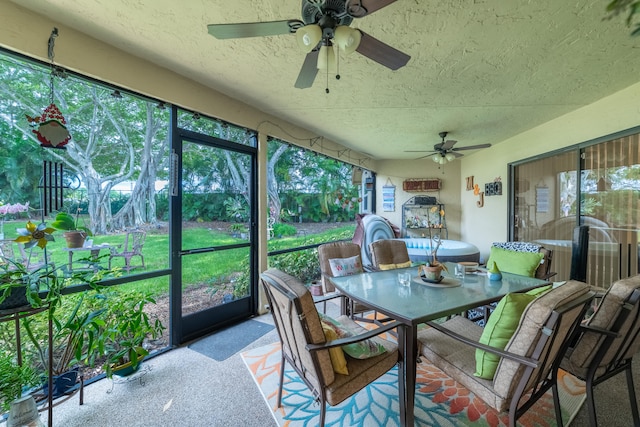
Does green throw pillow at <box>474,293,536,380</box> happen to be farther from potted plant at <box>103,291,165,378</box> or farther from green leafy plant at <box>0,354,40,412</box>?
green leafy plant at <box>0,354,40,412</box>

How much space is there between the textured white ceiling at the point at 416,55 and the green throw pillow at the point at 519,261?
1.76 metres

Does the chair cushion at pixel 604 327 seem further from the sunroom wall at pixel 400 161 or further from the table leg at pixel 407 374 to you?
the sunroom wall at pixel 400 161

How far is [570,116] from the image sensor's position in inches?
138

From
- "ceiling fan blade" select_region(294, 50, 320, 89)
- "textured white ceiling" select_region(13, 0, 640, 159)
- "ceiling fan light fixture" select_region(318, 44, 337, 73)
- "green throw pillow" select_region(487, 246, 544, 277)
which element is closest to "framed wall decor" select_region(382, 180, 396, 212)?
"textured white ceiling" select_region(13, 0, 640, 159)

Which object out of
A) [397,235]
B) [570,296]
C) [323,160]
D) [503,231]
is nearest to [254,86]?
[323,160]

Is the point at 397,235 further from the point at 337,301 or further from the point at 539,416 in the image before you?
the point at 539,416

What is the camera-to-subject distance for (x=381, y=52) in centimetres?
164

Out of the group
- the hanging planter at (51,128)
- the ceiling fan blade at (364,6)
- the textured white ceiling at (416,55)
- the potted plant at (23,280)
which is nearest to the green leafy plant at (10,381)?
the potted plant at (23,280)

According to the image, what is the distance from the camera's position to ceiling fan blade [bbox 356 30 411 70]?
1.55m

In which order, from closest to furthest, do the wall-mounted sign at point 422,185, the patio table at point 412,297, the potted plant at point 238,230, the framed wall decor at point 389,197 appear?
1. the patio table at point 412,297
2. the potted plant at point 238,230
3. the wall-mounted sign at point 422,185
4. the framed wall decor at point 389,197

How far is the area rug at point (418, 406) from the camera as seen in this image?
1.75 meters

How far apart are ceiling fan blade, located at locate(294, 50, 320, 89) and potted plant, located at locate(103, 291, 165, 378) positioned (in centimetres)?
213

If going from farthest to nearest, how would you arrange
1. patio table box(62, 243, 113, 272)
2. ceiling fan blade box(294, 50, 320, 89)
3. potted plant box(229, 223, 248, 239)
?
potted plant box(229, 223, 248, 239) → patio table box(62, 243, 113, 272) → ceiling fan blade box(294, 50, 320, 89)

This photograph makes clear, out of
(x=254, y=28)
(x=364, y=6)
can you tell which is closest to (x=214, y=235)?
(x=254, y=28)
